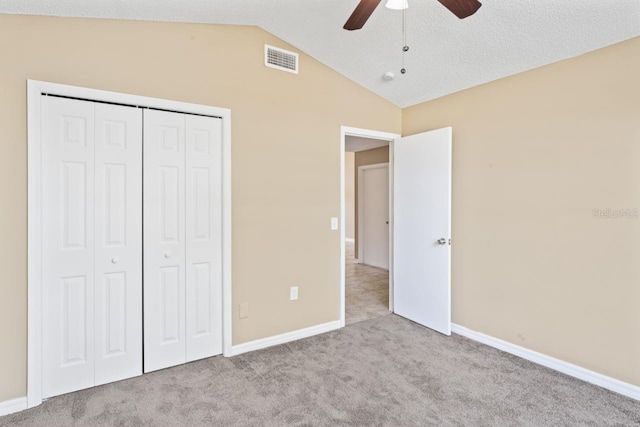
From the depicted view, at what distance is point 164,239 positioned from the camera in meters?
2.55

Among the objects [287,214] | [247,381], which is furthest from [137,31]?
[247,381]

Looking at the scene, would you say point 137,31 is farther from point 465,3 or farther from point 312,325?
point 312,325

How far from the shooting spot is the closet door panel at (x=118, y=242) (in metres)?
2.32

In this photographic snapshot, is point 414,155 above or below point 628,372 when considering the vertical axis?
above

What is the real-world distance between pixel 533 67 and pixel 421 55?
3.00ft

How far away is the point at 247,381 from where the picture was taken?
7.91 feet

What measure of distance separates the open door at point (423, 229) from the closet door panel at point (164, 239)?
2360mm

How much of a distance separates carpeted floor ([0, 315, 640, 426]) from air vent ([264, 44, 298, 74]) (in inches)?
102

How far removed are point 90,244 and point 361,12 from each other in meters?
2.32

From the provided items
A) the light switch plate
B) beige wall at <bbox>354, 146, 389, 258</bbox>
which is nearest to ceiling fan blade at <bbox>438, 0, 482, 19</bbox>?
the light switch plate

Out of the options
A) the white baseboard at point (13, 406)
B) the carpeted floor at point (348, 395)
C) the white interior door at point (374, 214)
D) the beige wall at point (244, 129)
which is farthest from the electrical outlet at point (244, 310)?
the white interior door at point (374, 214)

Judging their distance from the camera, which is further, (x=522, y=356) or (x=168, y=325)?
(x=522, y=356)

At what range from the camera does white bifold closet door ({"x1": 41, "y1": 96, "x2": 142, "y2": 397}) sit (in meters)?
2.17

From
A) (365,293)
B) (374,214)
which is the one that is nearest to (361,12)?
(365,293)
